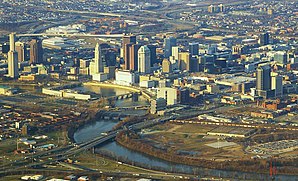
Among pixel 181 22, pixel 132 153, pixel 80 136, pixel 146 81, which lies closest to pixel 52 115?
pixel 80 136

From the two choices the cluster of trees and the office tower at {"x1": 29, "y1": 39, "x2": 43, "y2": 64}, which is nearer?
the cluster of trees

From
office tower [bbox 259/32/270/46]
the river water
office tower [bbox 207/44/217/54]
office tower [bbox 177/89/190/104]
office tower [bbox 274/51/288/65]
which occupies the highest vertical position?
office tower [bbox 259/32/270/46]

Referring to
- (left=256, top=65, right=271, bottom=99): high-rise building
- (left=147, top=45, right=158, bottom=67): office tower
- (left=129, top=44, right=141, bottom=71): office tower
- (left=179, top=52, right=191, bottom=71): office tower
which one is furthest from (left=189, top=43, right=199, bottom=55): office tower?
(left=256, top=65, right=271, bottom=99): high-rise building

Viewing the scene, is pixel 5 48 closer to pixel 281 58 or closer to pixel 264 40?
pixel 264 40

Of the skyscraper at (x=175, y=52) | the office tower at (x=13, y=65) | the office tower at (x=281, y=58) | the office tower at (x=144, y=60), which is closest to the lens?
the office tower at (x=144, y=60)

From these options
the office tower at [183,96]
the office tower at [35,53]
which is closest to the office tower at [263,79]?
the office tower at [183,96]

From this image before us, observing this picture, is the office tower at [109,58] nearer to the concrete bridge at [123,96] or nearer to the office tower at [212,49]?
the office tower at [212,49]

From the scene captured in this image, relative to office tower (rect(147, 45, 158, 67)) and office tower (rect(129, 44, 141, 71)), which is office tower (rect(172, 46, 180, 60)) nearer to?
office tower (rect(147, 45, 158, 67))

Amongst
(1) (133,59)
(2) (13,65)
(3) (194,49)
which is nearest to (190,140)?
(1) (133,59)

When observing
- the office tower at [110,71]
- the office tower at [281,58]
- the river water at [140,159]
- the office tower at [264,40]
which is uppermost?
the office tower at [264,40]

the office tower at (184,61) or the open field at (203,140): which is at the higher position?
the office tower at (184,61)

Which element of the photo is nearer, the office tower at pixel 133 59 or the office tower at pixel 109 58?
the office tower at pixel 133 59

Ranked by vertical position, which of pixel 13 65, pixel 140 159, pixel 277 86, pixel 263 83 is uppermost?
pixel 13 65
